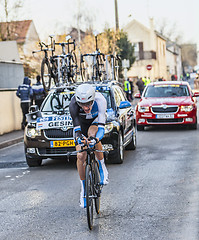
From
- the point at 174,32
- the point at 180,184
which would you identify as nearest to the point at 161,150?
the point at 180,184

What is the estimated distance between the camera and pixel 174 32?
146125 millimetres

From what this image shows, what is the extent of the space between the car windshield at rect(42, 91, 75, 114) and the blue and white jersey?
4651 millimetres

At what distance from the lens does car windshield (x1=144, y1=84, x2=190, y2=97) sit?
18.6m

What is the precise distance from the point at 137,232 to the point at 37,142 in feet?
17.1

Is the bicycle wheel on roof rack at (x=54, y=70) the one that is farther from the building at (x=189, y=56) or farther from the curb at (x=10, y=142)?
the building at (x=189, y=56)

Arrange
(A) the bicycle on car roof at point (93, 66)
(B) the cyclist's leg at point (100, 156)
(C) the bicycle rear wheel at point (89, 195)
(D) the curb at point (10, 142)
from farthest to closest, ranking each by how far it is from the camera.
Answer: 1. (A) the bicycle on car roof at point (93, 66)
2. (D) the curb at point (10, 142)
3. (B) the cyclist's leg at point (100, 156)
4. (C) the bicycle rear wheel at point (89, 195)

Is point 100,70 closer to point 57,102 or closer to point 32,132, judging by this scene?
point 57,102

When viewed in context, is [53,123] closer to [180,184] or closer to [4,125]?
[180,184]

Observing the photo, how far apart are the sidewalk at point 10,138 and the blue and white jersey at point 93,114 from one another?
30.1 ft

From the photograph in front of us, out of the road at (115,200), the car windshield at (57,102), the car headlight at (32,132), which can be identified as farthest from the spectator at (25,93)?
the car headlight at (32,132)

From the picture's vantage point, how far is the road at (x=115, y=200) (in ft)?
20.0

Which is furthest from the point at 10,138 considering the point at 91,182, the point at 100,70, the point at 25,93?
the point at 91,182

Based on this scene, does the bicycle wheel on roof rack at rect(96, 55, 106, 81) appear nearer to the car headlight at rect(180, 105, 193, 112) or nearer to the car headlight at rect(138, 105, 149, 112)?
the car headlight at rect(138, 105, 149, 112)

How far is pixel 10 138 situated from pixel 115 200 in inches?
397
